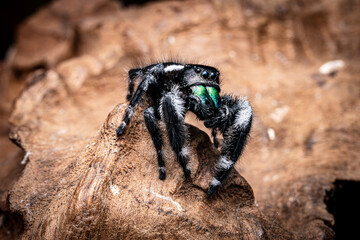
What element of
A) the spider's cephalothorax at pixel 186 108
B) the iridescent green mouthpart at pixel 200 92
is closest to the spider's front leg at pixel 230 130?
the spider's cephalothorax at pixel 186 108

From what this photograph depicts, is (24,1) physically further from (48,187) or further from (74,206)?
(74,206)

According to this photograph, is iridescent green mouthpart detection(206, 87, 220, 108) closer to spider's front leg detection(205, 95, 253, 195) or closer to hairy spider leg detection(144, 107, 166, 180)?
spider's front leg detection(205, 95, 253, 195)

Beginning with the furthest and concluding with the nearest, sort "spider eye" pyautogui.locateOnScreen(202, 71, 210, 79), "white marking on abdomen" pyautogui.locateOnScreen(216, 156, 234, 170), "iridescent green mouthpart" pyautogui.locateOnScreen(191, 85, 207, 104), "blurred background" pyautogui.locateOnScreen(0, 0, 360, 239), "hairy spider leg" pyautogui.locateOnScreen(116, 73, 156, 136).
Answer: "blurred background" pyautogui.locateOnScreen(0, 0, 360, 239) → "spider eye" pyautogui.locateOnScreen(202, 71, 210, 79) → "iridescent green mouthpart" pyautogui.locateOnScreen(191, 85, 207, 104) → "white marking on abdomen" pyautogui.locateOnScreen(216, 156, 234, 170) → "hairy spider leg" pyautogui.locateOnScreen(116, 73, 156, 136)

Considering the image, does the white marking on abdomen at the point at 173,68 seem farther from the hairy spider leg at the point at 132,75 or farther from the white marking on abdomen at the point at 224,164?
the white marking on abdomen at the point at 224,164

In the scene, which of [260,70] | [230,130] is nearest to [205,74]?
[230,130]

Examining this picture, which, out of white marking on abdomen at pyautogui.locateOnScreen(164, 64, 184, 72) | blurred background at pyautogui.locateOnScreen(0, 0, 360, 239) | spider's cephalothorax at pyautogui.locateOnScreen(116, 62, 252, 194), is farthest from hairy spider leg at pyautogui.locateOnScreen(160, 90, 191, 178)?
blurred background at pyautogui.locateOnScreen(0, 0, 360, 239)

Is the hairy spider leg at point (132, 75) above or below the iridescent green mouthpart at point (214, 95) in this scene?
above

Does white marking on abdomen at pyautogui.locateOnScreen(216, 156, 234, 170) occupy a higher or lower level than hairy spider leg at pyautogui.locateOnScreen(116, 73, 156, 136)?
lower
